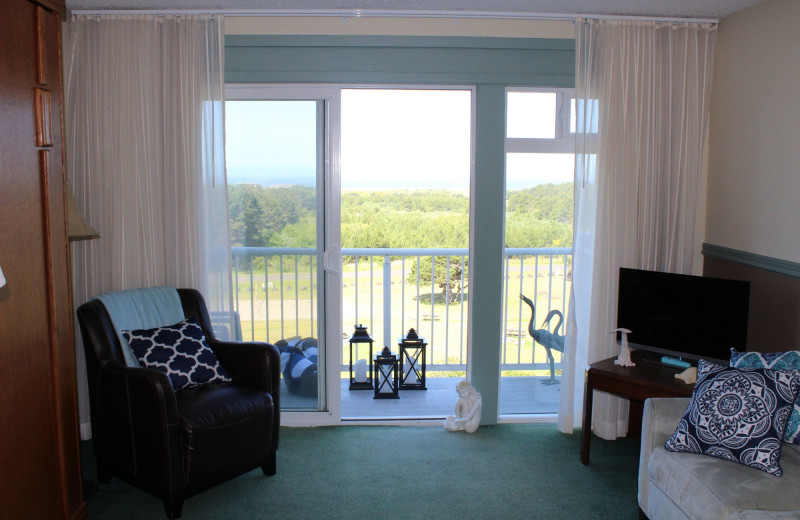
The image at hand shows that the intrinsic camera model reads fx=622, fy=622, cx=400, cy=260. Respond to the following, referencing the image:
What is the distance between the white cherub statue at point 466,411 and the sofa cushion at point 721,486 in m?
1.34

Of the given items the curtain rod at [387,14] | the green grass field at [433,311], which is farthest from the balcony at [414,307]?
the curtain rod at [387,14]

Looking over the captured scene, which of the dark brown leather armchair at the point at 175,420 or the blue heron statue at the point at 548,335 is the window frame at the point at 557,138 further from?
the dark brown leather armchair at the point at 175,420

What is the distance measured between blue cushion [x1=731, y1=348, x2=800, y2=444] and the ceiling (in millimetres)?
1824

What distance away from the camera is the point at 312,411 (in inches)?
155

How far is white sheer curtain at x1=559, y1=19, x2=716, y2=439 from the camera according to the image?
3.55m

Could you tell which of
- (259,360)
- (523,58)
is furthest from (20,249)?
(523,58)

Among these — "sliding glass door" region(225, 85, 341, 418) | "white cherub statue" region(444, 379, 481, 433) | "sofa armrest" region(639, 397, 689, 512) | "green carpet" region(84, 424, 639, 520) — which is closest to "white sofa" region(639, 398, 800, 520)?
"sofa armrest" region(639, 397, 689, 512)

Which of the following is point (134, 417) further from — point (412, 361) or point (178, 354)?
point (412, 361)

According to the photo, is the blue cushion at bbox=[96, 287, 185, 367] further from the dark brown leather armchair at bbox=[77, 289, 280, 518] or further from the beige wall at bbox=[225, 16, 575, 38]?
the beige wall at bbox=[225, 16, 575, 38]

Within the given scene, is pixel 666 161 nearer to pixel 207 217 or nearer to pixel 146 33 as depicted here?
pixel 207 217

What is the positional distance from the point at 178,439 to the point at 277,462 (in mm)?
792

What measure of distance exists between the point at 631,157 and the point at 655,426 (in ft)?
5.35

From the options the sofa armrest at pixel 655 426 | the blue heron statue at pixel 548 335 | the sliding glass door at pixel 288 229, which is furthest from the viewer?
the blue heron statue at pixel 548 335

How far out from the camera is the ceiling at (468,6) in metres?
3.29
